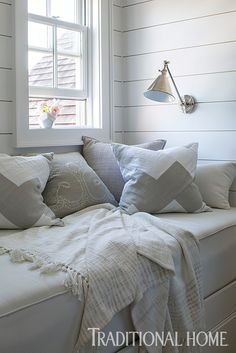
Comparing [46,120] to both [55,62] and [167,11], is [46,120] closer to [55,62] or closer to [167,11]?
[55,62]

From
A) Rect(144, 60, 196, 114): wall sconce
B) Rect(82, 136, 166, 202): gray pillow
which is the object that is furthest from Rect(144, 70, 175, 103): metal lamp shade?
Rect(82, 136, 166, 202): gray pillow

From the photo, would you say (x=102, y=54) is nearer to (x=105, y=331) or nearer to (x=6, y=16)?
(x=6, y=16)

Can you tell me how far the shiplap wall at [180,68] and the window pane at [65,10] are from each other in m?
0.28

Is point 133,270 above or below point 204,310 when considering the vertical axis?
above

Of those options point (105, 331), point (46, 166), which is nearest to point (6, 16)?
point (46, 166)

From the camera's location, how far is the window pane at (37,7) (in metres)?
2.64

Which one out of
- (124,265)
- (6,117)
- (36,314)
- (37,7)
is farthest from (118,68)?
(36,314)

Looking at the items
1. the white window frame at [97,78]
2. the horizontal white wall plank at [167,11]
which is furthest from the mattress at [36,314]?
the horizontal white wall plank at [167,11]

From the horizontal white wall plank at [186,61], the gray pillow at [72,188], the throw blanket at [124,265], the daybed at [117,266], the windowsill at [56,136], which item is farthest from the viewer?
the horizontal white wall plank at [186,61]

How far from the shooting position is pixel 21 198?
2023 mm

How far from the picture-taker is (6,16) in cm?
239

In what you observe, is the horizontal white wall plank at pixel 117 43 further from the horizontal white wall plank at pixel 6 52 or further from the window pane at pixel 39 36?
the horizontal white wall plank at pixel 6 52

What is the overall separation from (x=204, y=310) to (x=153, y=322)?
1.34 ft

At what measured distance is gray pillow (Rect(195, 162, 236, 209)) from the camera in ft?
8.45
